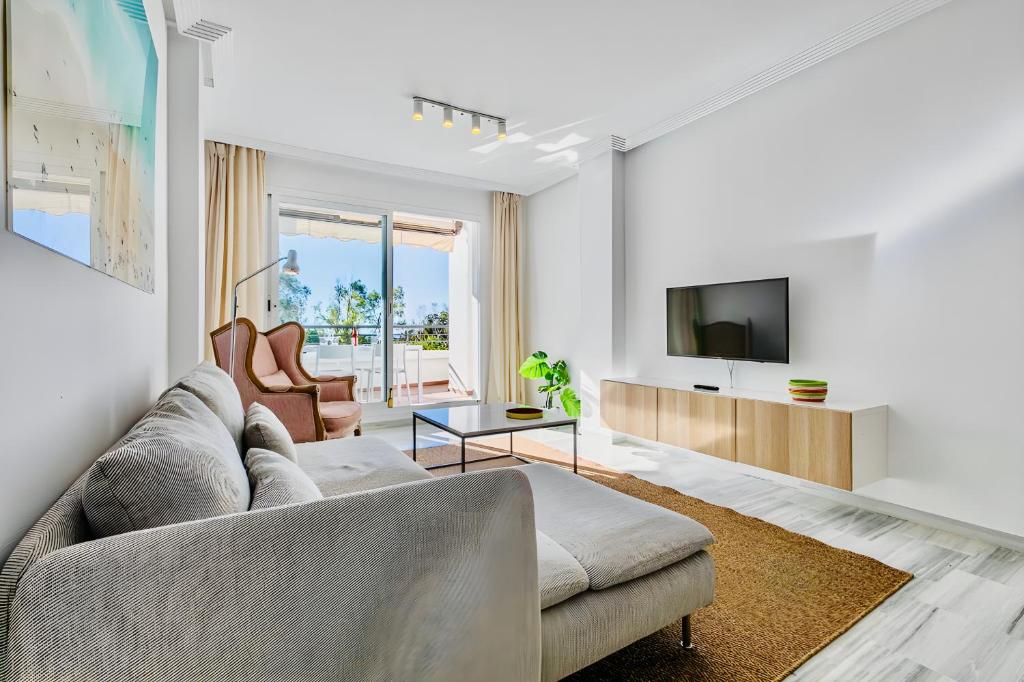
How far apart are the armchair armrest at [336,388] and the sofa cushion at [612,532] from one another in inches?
97.1

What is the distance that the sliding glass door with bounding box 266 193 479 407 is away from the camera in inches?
189

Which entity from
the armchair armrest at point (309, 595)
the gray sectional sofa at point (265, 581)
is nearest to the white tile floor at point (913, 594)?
the gray sectional sofa at point (265, 581)

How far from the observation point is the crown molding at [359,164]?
13.8 feet

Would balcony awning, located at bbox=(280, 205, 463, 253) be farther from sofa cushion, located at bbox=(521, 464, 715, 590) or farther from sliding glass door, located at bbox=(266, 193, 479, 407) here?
sofa cushion, located at bbox=(521, 464, 715, 590)

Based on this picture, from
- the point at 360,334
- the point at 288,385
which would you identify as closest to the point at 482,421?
the point at 288,385

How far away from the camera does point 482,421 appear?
309cm

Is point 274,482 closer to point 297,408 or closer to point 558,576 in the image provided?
point 558,576

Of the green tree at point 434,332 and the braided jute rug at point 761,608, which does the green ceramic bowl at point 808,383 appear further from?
the green tree at point 434,332

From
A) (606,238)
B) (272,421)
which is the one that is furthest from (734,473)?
(272,421)

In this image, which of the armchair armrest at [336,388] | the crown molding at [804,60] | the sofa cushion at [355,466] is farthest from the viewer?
the armchair armrest at [336,388]

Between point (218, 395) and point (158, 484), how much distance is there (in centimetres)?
93

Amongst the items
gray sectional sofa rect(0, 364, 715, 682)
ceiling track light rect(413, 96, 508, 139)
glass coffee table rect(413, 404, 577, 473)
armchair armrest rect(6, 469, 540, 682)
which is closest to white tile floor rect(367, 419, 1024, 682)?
glass coffee table rect(413, 404, 577, 473)

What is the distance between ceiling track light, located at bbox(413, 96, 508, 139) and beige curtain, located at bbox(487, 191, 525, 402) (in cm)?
174

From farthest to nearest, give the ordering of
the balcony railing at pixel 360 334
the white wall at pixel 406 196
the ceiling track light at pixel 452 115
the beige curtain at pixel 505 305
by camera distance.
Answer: the beige curtain at pixel 505 305, the balcony railing at pixel 360 334, the white wall at pixel 406 196, the ceiling track light at pixel 452 115
